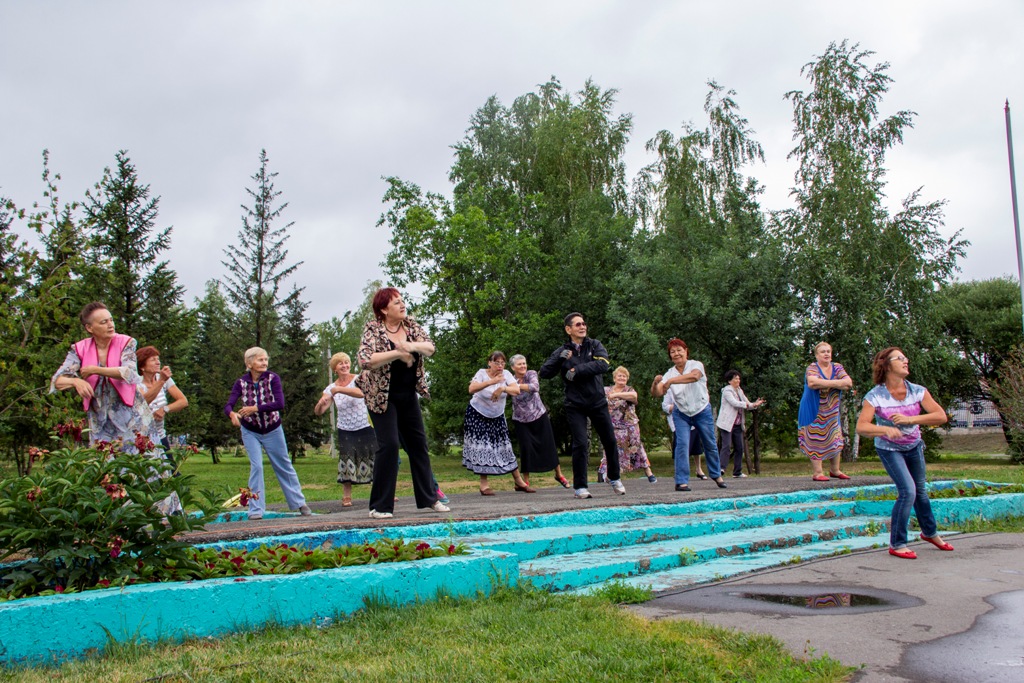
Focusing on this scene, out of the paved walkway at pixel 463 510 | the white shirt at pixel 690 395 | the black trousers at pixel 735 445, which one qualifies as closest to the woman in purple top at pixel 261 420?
the paved walkway at pixel 463 510

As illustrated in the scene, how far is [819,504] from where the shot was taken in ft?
30.0

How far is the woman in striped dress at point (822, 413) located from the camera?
11.8 m

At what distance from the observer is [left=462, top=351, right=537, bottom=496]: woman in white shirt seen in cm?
1104

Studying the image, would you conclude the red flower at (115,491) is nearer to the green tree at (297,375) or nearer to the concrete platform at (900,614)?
the concrete platform at (900,614)

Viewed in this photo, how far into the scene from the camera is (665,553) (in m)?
6.33

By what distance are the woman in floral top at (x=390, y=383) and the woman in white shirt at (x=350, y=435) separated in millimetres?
3272

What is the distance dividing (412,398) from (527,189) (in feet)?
101

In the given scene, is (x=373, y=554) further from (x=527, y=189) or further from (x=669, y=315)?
(x=527, y=189)

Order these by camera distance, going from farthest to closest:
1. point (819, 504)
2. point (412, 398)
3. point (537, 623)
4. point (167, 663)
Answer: point (819, 504) < point (412, 398) < point (537, 623) < point (167, 663)

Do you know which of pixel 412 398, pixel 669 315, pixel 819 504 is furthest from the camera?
pixel 669 315

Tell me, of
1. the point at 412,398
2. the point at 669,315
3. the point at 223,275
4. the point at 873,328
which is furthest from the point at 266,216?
the point at 412,398

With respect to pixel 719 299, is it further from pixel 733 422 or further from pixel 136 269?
pixel 136 269

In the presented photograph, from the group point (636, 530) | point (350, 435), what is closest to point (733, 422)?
point (350, 435)

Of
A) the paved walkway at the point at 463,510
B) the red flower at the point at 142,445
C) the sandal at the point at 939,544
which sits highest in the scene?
the red flower at the point at 142,445
